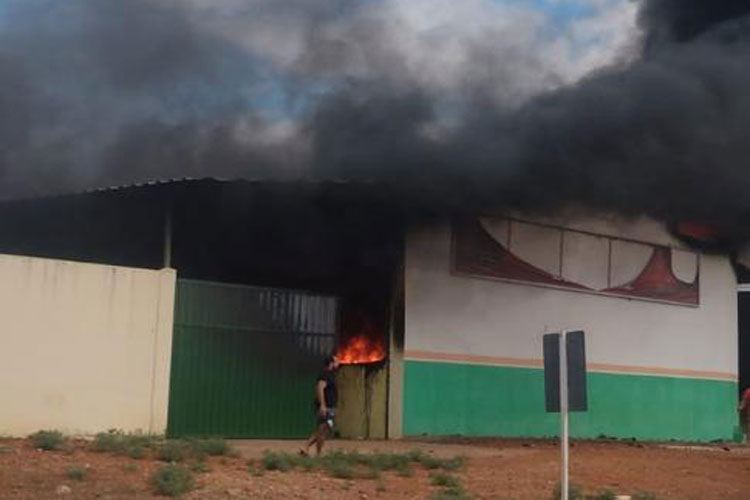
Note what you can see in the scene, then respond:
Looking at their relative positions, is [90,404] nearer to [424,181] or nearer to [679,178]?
[424,181]

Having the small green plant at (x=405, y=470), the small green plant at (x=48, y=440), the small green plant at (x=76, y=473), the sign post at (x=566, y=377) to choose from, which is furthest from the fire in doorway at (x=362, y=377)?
the sign post at (x=566, y=377)

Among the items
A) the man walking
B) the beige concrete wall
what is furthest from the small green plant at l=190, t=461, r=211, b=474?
the beige concrete wall

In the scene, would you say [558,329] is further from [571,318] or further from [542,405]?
[542,405]

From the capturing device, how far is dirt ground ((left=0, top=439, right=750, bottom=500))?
9.30 m

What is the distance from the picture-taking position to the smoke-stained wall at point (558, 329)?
18422 mm

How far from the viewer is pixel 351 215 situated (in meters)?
18.1

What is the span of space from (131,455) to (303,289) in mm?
7785

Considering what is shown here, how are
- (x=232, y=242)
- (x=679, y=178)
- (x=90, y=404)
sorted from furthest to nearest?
(x=679, y=178), (x=232, y=242), (x=90, y=404)

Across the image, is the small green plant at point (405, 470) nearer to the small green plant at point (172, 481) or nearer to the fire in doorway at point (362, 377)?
the small green plant at point (172, 481)

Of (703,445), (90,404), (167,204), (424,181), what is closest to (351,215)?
(424,181)

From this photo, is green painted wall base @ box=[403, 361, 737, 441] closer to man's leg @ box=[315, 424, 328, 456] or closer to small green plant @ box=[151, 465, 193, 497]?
man's leg @ box=[315, 424, 328, 456]

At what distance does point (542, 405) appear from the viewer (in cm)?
1986

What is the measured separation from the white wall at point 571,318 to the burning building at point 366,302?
40 mm

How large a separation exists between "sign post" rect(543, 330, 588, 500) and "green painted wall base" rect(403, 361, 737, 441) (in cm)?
962
